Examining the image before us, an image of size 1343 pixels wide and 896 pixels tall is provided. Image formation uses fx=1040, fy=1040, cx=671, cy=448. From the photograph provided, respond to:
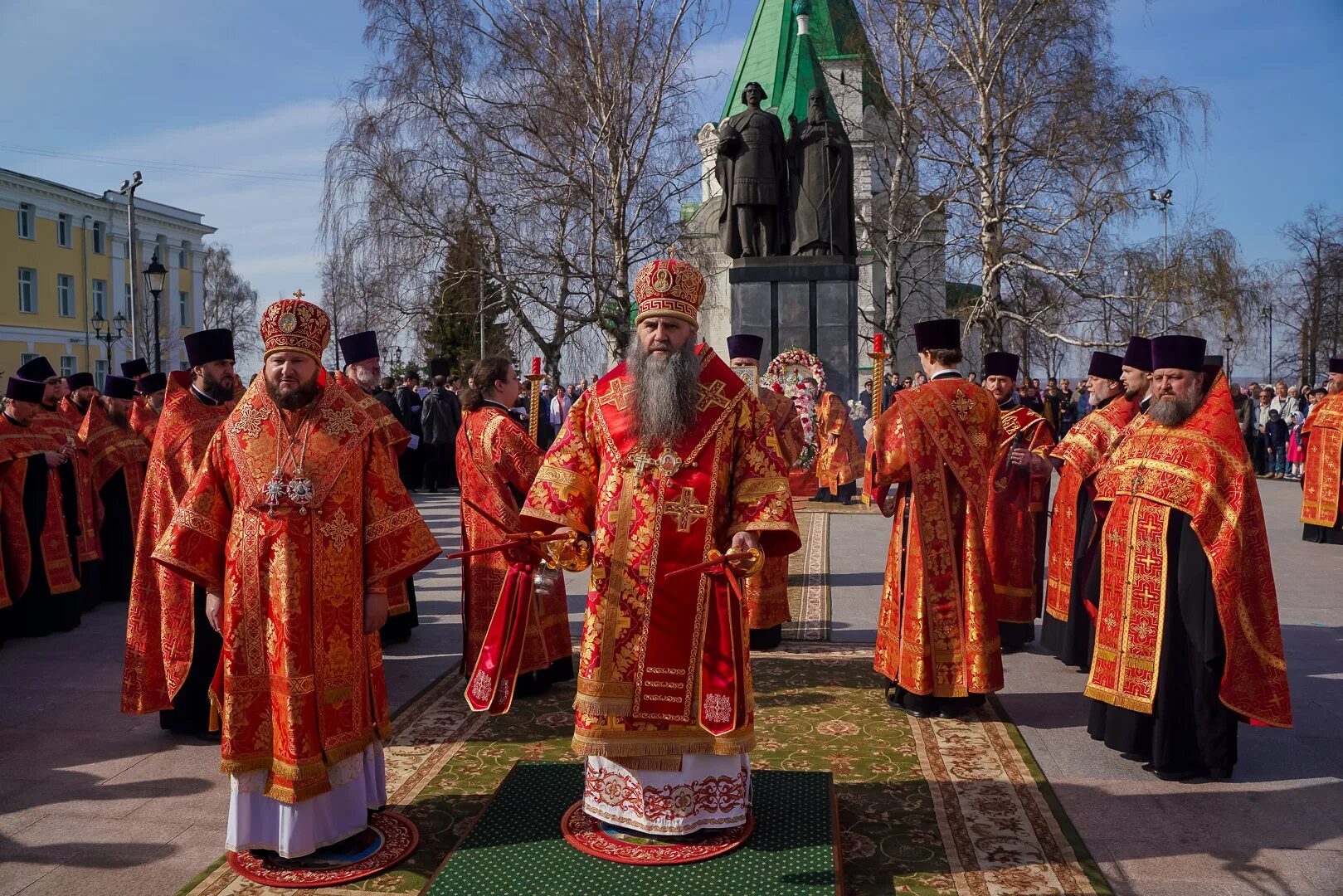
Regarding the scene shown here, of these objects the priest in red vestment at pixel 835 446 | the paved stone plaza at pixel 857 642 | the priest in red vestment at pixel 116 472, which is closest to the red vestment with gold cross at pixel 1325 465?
the paved stone plaza at pixel 857 642

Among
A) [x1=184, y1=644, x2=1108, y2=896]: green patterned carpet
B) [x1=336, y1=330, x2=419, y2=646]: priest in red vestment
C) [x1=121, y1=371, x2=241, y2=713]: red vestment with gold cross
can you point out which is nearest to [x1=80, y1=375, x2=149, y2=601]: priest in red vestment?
[x1=336, y1=330, x2=419, y2=646]: priest in red vestment

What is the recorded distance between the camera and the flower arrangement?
1498cm

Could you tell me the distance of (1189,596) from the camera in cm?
483

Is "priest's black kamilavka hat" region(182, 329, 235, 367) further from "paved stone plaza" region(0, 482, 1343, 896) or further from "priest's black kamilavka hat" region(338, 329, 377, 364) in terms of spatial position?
"paved stone plaza" region(0, 482, 1343, 896)

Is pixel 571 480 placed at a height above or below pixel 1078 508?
above

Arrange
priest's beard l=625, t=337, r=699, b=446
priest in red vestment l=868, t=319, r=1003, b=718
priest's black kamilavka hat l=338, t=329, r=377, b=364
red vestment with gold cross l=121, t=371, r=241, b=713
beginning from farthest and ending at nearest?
priest's black kamilavka hat l=338, t=329, r=377, b=364 < priest in red vestment l=868, t=319, r=1003, b=718 < red vestment with gold cross l=121, t=371, r=241, b=713 < priest's beard l=625, t=337, r=699, b=446

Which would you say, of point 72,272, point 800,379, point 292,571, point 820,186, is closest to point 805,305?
point 800,379

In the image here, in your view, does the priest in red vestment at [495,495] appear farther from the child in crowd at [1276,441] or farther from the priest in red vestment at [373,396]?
the child in crowd at [1276,441]

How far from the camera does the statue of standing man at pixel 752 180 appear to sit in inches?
616

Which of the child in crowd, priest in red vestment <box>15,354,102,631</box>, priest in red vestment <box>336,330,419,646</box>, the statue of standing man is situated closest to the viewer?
priest in red vestment <box>336,330,419,646</box>

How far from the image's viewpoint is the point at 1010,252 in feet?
77.4

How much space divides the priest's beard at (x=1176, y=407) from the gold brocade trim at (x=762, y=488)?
2.18 m

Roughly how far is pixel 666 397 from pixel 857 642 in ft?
13.4

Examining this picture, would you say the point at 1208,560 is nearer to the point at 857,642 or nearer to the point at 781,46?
the point at 857,642
